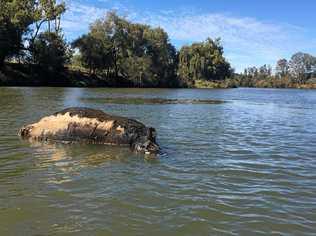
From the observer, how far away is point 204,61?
146500 millimetres

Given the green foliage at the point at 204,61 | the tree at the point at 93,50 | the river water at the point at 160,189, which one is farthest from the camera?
the green foliage at the point at 204,61

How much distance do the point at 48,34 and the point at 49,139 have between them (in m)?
80.3

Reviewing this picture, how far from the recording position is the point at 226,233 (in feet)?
23.0

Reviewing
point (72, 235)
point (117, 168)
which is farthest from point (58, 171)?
point (72, 235)

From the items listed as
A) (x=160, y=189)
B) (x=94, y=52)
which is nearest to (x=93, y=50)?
(x=94, y=52)

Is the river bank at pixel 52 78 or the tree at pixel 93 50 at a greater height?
the tree at pixel 93 50

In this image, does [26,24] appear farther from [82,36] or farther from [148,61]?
[148,61]

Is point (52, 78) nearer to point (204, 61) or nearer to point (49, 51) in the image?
point (49, 51)

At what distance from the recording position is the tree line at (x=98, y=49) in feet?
280

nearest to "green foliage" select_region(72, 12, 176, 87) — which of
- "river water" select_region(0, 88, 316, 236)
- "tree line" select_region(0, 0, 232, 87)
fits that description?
"tree line" select_region(0, 0, 232, 87)

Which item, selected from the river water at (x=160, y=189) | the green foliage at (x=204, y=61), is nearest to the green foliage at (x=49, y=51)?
the green foliage at (x=204, y=61)

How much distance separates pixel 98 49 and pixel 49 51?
16.3 meters

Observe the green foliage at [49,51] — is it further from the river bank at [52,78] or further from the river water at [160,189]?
the river water at [160,189]

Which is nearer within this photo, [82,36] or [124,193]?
[124,193]
